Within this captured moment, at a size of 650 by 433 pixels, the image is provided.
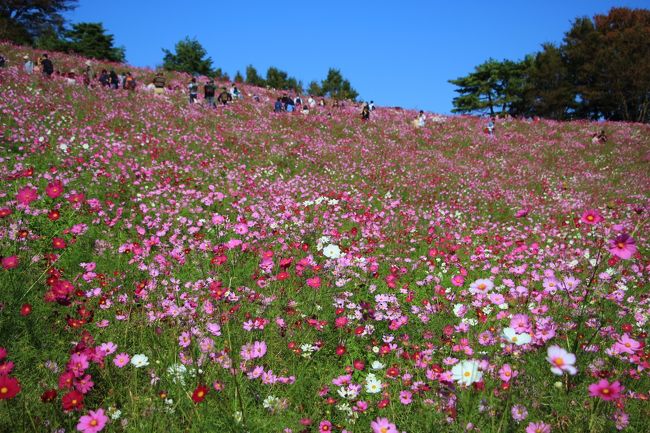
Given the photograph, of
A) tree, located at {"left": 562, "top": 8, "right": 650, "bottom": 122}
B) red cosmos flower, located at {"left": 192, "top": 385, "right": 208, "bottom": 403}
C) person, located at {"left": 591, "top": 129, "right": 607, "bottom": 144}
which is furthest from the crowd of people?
tree, located at {"left": 562, "top": 8, "right": 650, "bottom": 122}

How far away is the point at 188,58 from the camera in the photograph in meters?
46.1

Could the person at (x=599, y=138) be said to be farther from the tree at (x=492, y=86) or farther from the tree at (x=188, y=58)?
the tree at (x=188, y=58)

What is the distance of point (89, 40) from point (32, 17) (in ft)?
18.8

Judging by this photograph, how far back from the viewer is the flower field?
233cm

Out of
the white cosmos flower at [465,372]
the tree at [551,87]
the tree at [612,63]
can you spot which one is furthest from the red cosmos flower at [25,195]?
the tree at [551,87]

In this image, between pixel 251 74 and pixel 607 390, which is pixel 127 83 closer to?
pixel 607 390

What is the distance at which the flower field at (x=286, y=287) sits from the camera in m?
2.33

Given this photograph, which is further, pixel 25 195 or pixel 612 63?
pixel 612 63

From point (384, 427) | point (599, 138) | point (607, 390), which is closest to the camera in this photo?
point (607, 390)

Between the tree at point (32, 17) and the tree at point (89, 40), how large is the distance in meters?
2.43

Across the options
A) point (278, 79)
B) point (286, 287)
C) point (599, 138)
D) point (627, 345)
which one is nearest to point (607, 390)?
point (627, 345)

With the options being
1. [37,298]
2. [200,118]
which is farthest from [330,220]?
[200,118]

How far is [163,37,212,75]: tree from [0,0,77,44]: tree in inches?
453

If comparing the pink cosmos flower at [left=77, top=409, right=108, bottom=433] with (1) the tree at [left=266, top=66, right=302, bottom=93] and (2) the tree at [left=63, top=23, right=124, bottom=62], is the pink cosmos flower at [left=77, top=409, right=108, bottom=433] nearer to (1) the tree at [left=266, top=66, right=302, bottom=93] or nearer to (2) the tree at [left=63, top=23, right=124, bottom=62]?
(2) the tree at [left=63, top=23, right=124, bottom=62]
